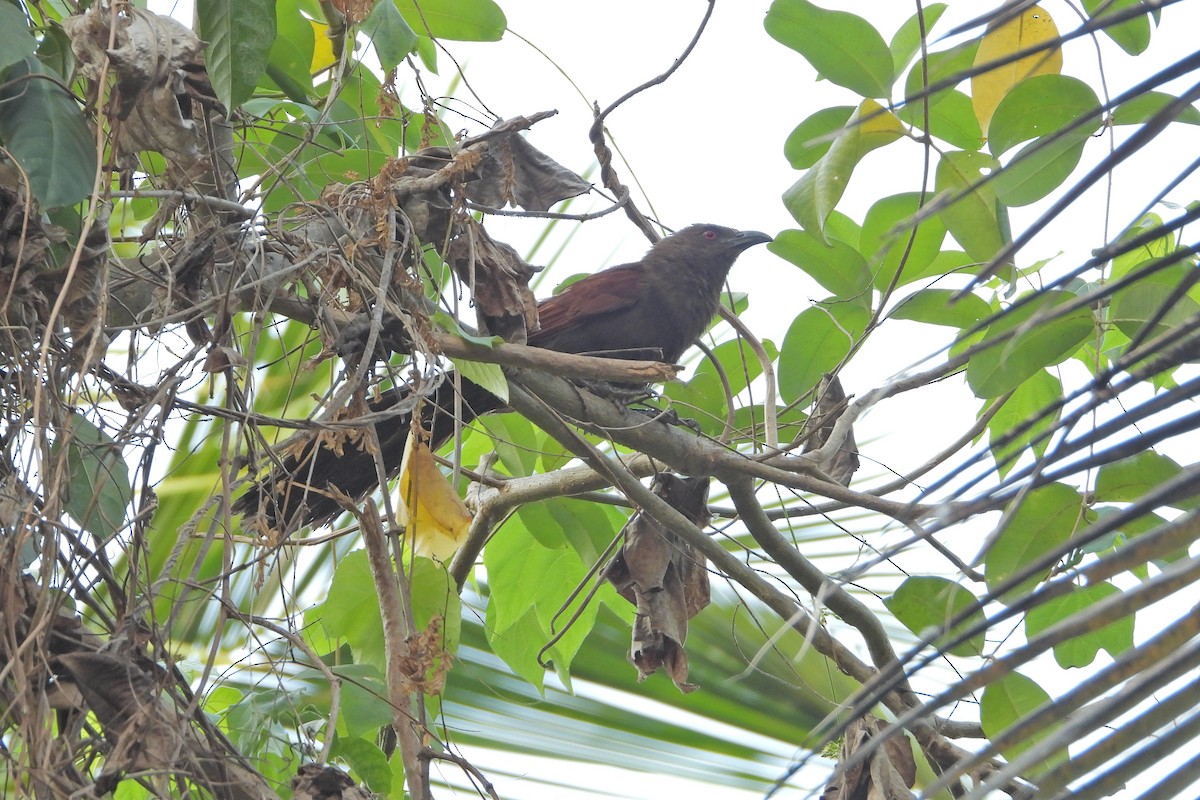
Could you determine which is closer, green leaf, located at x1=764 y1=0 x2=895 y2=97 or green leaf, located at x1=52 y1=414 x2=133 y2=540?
green leaf, located at x1=52 y1=414 x2=133 y2=540

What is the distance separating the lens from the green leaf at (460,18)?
2.45 meters

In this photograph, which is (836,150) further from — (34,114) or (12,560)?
(12,560)

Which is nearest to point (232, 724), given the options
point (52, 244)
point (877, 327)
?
point (52, 244)

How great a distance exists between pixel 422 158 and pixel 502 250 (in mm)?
259

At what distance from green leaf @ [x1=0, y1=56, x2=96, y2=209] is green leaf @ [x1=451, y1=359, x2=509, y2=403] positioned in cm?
74

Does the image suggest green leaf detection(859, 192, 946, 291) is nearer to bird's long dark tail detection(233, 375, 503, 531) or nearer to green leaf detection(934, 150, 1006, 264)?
green leaf detection(934, 150, 1006, 264)

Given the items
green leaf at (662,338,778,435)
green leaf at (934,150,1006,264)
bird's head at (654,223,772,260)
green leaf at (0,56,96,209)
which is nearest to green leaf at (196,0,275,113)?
green leaf at (0,56,96,209)

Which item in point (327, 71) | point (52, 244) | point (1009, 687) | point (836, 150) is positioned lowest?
point (1009, 687)

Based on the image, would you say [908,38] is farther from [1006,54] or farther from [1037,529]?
[1037,529]

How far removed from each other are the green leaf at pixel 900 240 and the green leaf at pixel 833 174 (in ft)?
1.31

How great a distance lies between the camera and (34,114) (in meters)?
1.66

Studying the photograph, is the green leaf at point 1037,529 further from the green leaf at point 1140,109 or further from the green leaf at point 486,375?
the green leaf at point 486,375

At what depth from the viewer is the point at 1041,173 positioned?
6.65 ft

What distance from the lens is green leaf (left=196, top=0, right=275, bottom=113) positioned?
1.72m
